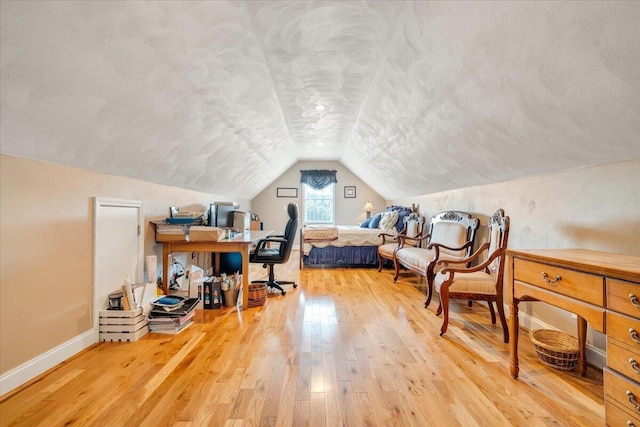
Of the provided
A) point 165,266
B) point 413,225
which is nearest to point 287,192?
point 413,225

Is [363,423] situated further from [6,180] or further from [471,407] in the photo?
[6,180]

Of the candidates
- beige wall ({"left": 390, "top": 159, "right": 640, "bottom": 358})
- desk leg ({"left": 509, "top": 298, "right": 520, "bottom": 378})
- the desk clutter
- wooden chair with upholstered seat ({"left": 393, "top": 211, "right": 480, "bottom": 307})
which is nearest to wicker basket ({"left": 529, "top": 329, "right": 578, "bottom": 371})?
beige wall ({"left": 390, "top": 159, "right": 640, "bottom": 358})

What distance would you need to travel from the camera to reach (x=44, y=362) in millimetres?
1855

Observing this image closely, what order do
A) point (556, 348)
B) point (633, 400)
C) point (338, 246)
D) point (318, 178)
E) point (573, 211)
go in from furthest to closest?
point (318, 178) → point (338, 246) → point (573, 211) → point (556, 348) → point (633, 400)

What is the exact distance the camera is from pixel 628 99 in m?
1.45

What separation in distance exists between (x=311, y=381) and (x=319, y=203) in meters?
6.38

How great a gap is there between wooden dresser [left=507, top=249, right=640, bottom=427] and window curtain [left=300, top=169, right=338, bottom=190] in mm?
6259

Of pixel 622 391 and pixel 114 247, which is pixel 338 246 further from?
pixel 622 391

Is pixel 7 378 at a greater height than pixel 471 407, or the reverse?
pixel 7 378

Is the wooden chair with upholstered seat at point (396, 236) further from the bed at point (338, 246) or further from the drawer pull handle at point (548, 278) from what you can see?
the drawer pull handle at point (548, 278)

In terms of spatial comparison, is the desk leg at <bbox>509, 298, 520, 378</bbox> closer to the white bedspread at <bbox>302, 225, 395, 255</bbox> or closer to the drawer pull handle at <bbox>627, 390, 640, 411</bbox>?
the drawer pull handle at <bbox>627, 390, 640, 411</bbox>

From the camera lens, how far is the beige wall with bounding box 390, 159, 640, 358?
1.84m

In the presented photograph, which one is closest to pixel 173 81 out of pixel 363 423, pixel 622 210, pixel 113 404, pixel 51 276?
pixel 51 276

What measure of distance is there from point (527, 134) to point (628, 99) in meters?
0.68
